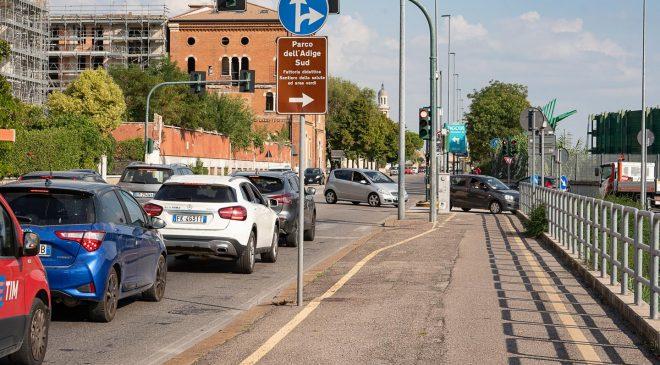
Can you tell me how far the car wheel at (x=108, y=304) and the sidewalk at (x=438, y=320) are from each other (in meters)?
→ 1.58

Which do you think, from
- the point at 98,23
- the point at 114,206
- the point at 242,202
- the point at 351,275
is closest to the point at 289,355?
the point at 114,206

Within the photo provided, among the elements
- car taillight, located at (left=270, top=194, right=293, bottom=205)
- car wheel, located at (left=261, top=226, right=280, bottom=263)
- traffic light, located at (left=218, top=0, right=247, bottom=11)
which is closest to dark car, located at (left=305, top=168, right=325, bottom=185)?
traffic light, located at (left=218, top=0, right=247, bottom=11)

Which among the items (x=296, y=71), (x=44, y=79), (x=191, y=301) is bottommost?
(x=191, y=301)

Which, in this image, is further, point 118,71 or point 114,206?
point 118,71

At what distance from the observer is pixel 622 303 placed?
11.1 metres

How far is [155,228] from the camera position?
12523 millimetres

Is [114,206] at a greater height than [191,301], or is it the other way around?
[114,206]

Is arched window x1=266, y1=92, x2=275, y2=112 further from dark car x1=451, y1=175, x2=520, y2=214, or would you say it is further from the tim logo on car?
the tim logo on car

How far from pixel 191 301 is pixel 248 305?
83 centimetres

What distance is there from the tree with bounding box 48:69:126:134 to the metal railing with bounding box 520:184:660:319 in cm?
5289

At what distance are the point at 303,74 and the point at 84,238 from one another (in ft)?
10.7

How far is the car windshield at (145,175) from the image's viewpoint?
2894 centimetres

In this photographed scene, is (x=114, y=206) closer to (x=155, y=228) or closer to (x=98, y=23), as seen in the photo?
(x=155, y=228)

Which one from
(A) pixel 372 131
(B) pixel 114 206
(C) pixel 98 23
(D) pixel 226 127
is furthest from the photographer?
(A) pixel 372 131
